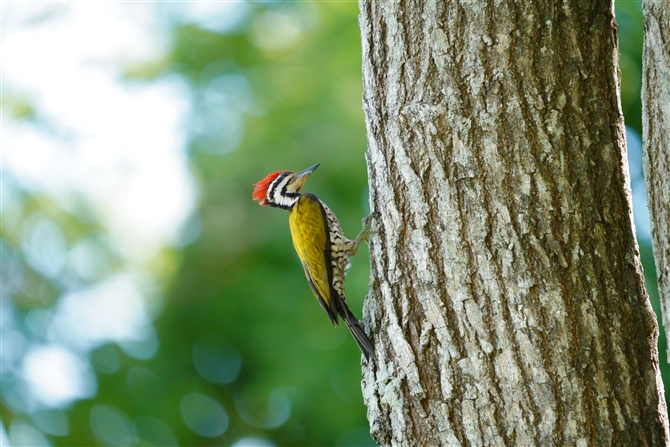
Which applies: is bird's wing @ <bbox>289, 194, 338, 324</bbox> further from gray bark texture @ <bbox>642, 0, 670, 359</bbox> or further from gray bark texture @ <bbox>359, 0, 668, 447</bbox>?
gray bark texture @ <bbox>642, 0, 670, 359</bbox>

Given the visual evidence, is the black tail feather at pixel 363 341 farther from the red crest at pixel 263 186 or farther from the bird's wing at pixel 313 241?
the red crest at pixel 263 186

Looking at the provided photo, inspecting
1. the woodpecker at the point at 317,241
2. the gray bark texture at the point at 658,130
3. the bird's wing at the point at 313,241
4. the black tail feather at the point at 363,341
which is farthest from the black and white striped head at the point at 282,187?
the gray bark texture at the point at 658,130

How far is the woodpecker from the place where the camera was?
4660 millimetres

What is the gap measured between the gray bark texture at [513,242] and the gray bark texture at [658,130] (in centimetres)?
11

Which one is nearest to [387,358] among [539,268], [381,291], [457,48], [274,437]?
[381,291]

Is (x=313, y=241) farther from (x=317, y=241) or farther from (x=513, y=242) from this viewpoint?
(x=513, y=242)

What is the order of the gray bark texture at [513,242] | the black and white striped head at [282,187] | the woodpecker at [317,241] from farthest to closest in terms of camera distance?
the black and white striped head at [282,187] → the woodpecker at [317,241] → the gray bark texture at [513,242]

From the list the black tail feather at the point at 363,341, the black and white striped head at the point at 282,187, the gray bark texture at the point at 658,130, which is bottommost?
the black tail feather at the point at 363,341

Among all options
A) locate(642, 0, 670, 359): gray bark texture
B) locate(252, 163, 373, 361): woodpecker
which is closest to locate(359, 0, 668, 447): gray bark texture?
locate(642, 0, 670, 359): gray bark texture

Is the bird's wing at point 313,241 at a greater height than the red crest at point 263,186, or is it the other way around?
the red crest at point 263,186

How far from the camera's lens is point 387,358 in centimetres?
301

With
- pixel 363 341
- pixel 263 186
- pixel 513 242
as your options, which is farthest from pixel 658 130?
pixel 263 186

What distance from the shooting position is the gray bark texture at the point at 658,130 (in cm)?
267

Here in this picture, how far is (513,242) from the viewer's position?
2.72m
